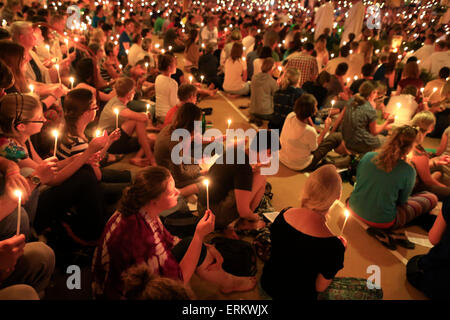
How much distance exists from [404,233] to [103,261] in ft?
9.86

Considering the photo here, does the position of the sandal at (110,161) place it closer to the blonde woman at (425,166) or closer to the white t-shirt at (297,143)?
the white t-shirt at (297,143)

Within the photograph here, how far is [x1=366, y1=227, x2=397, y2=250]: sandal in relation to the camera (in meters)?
3.19

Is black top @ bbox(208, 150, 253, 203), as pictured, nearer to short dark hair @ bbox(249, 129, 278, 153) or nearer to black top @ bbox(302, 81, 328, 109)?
short dark hair @ bbox(249, 129, 278, 153)

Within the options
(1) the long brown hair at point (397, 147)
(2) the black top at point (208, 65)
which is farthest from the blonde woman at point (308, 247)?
(2) the black top at point (208, 65)

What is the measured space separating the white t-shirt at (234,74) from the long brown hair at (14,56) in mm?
4372

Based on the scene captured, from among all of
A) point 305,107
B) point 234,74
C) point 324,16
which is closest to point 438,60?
point 234,74

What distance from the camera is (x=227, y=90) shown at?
23.9ft

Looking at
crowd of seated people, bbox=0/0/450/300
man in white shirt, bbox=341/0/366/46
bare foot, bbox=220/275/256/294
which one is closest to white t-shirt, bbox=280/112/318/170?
crowd of seated people, bbox=0/0/450/300

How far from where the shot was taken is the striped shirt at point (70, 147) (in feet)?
9.12

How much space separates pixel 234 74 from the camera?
7.04 m

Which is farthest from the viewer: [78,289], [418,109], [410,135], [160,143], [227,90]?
[227,90]

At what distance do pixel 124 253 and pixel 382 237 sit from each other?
2654 millimetres
